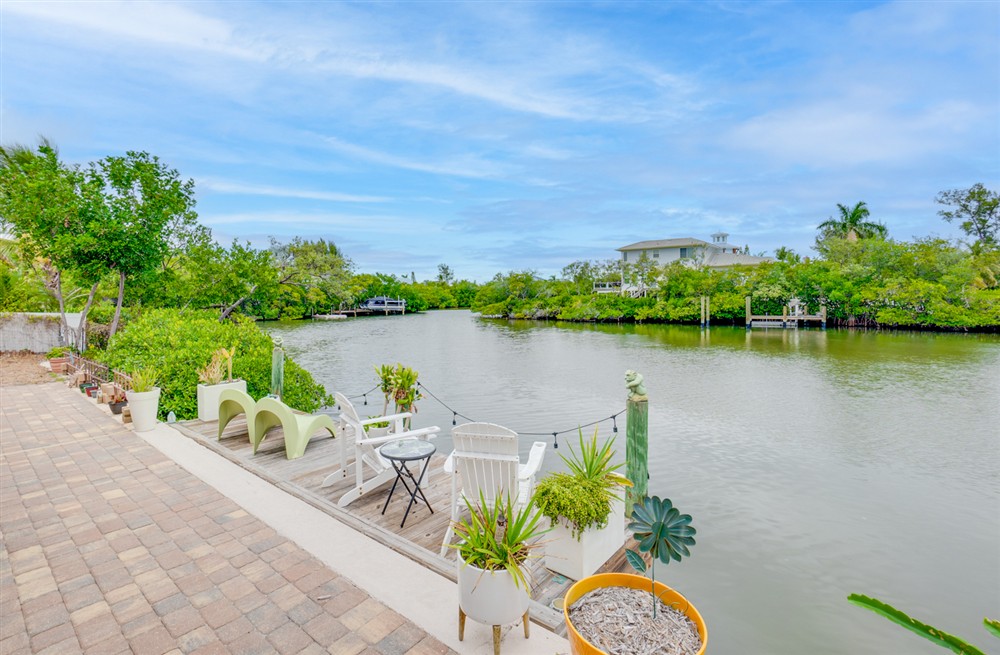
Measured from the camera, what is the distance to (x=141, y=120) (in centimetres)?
1470

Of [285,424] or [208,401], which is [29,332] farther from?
[285,424]

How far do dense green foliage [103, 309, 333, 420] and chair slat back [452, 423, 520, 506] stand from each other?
20.3 feet

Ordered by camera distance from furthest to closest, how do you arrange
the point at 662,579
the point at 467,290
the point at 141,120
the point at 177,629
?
1. the point at 467,290
2. the point at 141,120
3. the point at 662,579
4. the point at 177,629

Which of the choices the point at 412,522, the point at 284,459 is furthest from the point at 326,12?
the point at 412,522

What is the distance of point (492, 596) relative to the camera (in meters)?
2.38

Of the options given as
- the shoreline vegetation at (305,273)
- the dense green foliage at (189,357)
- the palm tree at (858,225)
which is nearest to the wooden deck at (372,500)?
the dense green foliage at (189,357)

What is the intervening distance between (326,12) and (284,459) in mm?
10599

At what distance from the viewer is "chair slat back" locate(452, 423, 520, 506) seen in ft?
11.9

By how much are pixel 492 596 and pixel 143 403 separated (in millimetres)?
6576

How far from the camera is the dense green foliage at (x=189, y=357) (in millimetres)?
7793

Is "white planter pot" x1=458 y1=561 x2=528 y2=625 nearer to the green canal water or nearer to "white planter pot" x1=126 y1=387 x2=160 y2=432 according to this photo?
the green canal water

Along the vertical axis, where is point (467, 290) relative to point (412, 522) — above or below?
above

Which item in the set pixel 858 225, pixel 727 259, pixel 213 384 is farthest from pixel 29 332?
pixel 858 225

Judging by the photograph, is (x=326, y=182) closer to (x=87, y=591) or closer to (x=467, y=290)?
(x=87, y=591)
